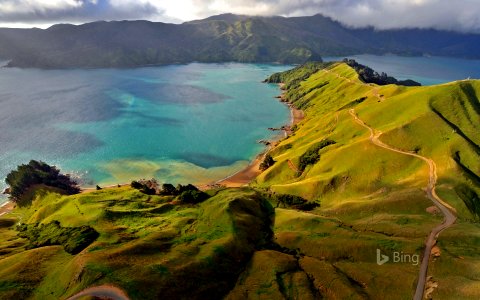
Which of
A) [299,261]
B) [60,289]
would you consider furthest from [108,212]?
[299,261]

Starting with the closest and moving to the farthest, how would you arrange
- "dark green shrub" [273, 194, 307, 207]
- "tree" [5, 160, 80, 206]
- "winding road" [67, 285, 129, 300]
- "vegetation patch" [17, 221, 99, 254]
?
"winding road" [67, 285, 129, 300] → "vegetation patch" [17, 221, 99, 254] → "dark green shrub" [273, 194, 307, 207] → "tree" [5, 160, 80, 206]

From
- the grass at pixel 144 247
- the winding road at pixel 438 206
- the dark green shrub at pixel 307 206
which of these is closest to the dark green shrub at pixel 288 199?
the dark green shrub at pixel 307 206

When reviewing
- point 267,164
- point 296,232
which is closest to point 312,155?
point 267,164

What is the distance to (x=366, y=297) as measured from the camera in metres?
65.2

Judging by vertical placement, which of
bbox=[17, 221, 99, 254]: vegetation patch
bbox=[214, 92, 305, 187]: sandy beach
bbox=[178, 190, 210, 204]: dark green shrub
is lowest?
bbox=[214, 92, 305, 187]: sandy beach

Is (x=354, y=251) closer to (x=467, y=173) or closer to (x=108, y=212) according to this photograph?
(x=467, y=173)

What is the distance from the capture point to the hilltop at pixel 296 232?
226 ft

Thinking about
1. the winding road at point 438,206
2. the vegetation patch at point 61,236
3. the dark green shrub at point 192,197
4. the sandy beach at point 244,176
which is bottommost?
the sandy beach at point 244,176

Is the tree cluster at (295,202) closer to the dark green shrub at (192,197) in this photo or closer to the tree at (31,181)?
the dark green shrub at (192,197)

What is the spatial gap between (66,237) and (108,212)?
15073mm

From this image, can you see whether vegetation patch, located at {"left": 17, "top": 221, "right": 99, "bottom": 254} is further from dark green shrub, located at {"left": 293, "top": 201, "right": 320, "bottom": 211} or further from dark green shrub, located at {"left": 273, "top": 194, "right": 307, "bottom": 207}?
dark green shrub, located at {"left": 293, "top": 201, "right": 320, "bottom": 211}

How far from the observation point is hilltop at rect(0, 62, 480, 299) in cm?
6881

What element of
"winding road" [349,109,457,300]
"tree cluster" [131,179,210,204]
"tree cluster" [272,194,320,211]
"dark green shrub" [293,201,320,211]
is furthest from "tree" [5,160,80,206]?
"winding road" [349,109,457,300]

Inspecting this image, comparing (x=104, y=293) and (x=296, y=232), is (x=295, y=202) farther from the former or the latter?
(x=104, y=293)
